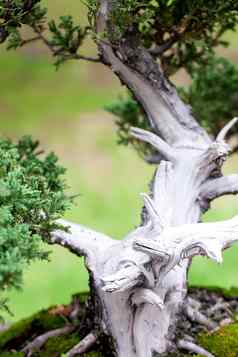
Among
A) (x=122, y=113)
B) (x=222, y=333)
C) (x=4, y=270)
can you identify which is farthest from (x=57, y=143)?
(x=4, y=270)

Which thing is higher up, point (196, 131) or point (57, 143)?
point (57, 143)

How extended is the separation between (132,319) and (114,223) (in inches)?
172

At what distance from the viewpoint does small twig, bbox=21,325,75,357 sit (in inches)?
111

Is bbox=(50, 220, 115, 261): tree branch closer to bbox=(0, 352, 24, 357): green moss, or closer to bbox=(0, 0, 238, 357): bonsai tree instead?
bbox=(0, 0, 238, 357): bonsai tree

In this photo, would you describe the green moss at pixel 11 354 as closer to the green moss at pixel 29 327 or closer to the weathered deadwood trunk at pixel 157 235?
the green moss at pixel 29 327

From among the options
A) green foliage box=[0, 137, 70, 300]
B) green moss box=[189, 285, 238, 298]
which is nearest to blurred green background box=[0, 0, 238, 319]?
green moss box=[189, 285, 238, 298]

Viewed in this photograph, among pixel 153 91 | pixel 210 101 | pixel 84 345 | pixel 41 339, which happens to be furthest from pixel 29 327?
pixel 210 101

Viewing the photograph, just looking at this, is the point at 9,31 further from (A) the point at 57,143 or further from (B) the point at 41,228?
(A) the point at 57,143

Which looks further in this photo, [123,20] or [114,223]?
[114,223]

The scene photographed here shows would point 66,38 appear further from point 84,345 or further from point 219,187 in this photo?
point 84,345

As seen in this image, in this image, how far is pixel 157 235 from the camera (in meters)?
2.33

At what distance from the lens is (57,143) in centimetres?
850

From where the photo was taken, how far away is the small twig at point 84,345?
8.44 ft

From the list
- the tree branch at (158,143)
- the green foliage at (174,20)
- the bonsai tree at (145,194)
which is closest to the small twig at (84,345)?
the bonsai tree at (145,194)
